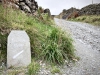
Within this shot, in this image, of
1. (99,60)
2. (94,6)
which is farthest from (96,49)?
(94,6)

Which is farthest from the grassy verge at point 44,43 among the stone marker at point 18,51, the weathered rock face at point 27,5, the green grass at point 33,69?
the weathered rock face at point 27,5

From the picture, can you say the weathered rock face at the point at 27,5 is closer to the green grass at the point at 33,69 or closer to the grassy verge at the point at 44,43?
the grassy verge at the point at 44,43

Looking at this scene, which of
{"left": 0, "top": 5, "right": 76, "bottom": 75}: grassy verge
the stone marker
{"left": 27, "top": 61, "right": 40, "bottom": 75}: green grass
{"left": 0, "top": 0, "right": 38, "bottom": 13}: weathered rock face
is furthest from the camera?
{"left": 0, "top": 0, "right": 38, "bottom": 13}: weathered rock face

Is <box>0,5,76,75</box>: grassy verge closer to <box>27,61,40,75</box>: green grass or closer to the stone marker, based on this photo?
the stone marker

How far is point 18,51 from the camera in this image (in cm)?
407

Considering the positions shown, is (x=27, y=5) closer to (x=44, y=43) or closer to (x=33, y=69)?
A: (x=44, y=43)

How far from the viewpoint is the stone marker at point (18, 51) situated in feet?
13.0

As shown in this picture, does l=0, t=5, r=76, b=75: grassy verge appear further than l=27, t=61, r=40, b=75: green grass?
Yes

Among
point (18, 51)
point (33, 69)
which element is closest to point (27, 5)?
point (18, 51)

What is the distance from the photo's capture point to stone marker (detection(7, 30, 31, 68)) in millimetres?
3967

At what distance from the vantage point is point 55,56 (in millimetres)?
4523

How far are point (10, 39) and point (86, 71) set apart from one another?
2036 mm

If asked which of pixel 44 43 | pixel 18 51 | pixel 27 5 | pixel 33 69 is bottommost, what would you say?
pixel 33 69


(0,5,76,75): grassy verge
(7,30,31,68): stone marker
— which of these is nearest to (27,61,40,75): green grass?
(7,30,31,68): stone marker
